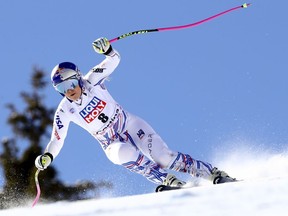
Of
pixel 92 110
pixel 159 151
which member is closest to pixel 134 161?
pixel 159 151

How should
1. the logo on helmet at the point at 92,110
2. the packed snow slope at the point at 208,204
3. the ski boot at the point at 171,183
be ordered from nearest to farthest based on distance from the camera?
1. the packed snow slope at the point at 208,204
2. the ski boot at the point at 171,183
3. the logo on helmet at the point at 92,110

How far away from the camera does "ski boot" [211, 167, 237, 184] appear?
6555mm

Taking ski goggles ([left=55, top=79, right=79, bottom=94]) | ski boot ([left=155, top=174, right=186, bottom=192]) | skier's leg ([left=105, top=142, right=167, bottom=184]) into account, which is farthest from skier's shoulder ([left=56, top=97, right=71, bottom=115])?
ski boot ([left=155, top=174, right=186, bottom=192])

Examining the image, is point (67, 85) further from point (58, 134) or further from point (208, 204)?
point (208, 204)

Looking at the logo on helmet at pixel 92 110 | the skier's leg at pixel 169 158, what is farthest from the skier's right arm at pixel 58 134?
the skier's leg at pixel 169 158

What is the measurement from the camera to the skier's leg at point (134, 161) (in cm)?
664

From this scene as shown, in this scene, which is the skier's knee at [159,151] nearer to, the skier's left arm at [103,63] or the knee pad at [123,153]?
the knee pad at [123,153]

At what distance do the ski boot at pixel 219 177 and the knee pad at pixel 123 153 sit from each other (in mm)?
800

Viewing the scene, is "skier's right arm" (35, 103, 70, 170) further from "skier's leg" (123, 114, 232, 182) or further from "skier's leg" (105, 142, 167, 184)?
"skier's leg" (123, 114, 232, 182)

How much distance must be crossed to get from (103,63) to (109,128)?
0.69m

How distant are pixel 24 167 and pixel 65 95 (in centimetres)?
1065

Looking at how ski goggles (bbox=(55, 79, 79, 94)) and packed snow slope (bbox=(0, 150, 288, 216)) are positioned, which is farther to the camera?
ski goggles (bbox=(55, 79, 79, 94))

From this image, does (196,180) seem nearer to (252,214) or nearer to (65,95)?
(65,95)

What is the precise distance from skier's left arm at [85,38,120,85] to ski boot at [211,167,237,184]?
1.50 meters
